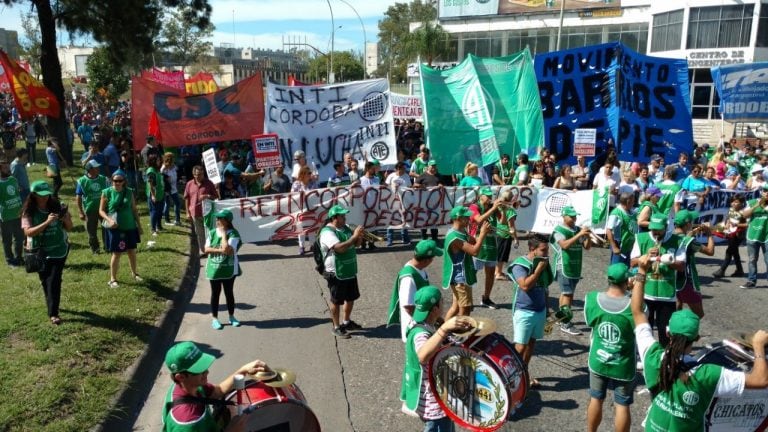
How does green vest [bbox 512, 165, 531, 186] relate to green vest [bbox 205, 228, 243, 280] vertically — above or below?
above

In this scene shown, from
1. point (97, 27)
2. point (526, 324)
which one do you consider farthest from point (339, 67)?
point (526, 324)

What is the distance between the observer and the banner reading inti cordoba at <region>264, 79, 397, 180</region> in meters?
14.1

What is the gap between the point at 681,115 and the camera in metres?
13.0

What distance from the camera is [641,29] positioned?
5238 cm

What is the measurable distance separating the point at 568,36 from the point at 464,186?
1933 inches

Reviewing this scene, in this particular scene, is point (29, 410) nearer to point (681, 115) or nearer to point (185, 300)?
point (185, 300)

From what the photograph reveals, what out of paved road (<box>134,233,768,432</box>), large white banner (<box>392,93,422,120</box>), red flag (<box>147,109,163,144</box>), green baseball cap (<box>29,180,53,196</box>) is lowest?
paved road (<box>134,233,768,432</box>)

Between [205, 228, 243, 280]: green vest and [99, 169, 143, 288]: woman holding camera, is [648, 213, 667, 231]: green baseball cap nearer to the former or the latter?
[205, 228, 243, 280]: green vest

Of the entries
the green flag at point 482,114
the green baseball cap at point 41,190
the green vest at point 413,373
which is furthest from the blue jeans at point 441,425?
the green flag at point 482,114

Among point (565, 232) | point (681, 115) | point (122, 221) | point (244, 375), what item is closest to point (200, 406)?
point (244, 375)

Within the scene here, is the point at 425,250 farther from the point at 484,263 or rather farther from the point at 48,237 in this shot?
the point at 48,237

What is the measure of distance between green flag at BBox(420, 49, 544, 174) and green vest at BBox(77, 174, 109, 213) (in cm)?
678

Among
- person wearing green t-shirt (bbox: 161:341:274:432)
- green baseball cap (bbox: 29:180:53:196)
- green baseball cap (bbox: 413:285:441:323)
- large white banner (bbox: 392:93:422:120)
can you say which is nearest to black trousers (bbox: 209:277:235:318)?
green baseball cap (bbox: 29:180:53:196)

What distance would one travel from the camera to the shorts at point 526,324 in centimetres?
578
